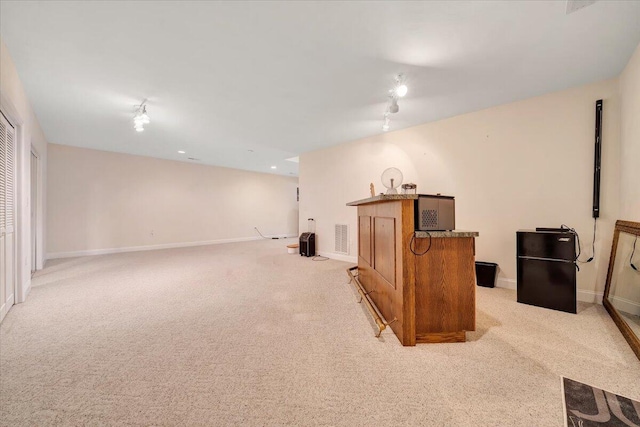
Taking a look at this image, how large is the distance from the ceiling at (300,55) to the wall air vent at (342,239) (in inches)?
88.4

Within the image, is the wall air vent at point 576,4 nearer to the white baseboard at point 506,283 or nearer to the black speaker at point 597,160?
the black speaker at point 597,160

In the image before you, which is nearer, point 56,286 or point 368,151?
point 56,286

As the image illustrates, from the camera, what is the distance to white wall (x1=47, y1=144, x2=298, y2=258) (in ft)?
17.8

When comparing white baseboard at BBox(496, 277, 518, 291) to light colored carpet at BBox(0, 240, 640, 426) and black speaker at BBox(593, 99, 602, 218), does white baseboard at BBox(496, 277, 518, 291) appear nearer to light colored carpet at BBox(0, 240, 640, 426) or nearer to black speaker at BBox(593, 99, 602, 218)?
light colored carpet at BBox(0, 240, 640, 426)

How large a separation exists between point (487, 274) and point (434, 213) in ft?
6.86

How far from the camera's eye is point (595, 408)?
1.27m

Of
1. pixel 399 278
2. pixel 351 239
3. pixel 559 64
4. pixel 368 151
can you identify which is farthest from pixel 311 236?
pixel 559 64

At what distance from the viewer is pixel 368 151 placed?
4.82m

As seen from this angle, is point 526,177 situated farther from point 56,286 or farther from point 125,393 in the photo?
point 56,286

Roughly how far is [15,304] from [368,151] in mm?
5348

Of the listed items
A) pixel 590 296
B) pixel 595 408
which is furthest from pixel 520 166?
pixel 595 408

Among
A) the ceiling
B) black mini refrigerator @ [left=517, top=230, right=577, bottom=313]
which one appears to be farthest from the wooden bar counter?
the ceiling

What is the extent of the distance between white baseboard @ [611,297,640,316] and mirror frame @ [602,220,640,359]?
1.7 inches

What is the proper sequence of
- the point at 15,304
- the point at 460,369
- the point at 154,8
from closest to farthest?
the point at 460,369 → the point at 154,8 → the point at 15,304
